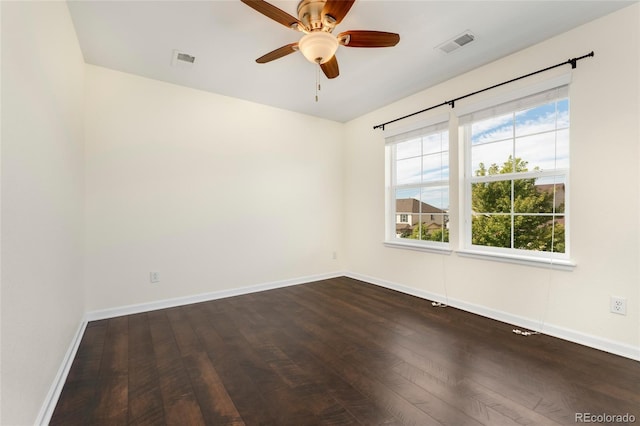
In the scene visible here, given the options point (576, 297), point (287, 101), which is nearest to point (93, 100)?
point (287, 101)

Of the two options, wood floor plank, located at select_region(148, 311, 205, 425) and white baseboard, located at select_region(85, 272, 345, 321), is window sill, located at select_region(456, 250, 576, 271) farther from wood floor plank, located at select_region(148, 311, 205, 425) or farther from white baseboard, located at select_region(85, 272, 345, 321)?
wood floor plank, located at select_region(148, 311, 205, 425)

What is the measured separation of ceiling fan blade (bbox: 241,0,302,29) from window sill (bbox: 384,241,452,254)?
288 centimetres

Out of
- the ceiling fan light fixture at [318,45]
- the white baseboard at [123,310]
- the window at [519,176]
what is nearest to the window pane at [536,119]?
the window at [519,176]

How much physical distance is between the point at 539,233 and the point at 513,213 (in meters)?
0.30

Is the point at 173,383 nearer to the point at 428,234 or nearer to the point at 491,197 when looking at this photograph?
the point at 428,234

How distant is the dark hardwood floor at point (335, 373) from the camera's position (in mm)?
1594

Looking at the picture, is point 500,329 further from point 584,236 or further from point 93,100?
point 93,100

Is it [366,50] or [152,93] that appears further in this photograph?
[152,93]

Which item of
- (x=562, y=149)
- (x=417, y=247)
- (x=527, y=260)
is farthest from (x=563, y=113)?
(x=417, y=247)

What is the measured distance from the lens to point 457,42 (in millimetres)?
2641

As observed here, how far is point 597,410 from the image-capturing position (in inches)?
63.1

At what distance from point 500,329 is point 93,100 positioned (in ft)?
15.6

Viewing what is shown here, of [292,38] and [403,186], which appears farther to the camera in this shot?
[403,186]

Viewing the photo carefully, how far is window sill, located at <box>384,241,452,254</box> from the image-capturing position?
11.5 feet
